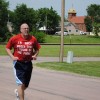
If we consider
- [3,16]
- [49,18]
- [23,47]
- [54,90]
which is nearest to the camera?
[23,47]

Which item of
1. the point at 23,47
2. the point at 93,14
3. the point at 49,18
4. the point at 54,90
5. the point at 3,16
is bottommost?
the point at 54,90

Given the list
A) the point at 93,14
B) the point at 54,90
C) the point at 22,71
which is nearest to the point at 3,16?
the point at 54,90

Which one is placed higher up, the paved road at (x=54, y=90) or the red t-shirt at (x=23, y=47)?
the red t-shirt at (x=23, y=47)

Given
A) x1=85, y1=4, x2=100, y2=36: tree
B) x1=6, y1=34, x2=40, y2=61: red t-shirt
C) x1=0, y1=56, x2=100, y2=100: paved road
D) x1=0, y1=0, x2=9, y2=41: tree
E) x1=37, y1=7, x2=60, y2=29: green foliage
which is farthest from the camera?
x1=85, y1=4, x2=100, y2=36: tree

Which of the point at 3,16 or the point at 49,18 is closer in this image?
the point at 3,16

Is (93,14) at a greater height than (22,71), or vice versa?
(93,14)

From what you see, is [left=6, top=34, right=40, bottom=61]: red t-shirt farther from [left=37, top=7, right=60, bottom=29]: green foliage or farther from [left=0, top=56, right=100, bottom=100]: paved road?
[left=37, top=7, right=60, bottom=29]: green foliage

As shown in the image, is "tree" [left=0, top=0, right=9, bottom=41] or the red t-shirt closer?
the red t-shirt

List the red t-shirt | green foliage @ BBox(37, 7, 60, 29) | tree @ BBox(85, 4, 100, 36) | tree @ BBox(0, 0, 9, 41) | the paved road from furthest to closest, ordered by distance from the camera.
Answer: tree @ BBox(85, 4, 100, 36), green foliage @ BBox(37, 7, 60, 29), tree @ BBox(0, 0, 9, 41), the paved road, the red t-shirt

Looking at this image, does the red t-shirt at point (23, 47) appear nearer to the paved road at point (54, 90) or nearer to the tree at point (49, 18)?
the paved road at point (54, 90)

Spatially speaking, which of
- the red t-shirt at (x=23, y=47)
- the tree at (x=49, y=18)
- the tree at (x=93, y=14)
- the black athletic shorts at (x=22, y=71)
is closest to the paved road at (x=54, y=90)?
the black athletic shorts at (x=22, y=71)

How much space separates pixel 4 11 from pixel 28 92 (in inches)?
2709

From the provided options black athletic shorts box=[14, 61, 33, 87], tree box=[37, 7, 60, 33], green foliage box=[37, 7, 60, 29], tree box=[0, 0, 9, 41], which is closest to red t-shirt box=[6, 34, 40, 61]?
black athletic shorts box=[14, 61, 33, 87]

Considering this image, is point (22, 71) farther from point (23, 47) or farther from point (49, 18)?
point (49, 18)
